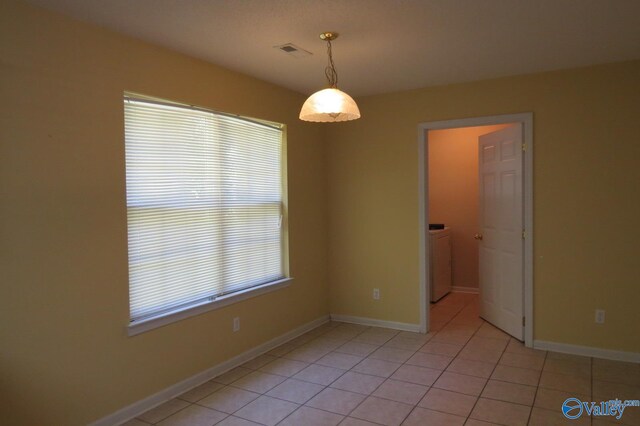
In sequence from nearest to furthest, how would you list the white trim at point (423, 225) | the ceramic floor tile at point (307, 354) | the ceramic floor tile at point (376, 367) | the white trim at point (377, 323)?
the ceramic floor tile at point (376, 367)
the ceramic floor tile at point (307, 354)
the white trim at point (423, 225)
the white trim at point (377, 323)

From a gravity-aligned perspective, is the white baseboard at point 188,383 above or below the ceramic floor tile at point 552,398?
above

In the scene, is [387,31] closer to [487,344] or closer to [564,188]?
[564,188]

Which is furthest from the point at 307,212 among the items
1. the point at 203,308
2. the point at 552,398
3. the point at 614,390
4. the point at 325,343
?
the point at 614,390

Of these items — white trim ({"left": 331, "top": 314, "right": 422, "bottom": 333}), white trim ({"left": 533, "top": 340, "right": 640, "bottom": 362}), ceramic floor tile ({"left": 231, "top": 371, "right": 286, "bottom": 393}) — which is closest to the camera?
ceramic floor tile ({"left": 231, "top": 371, "right": 286, "bottom": 393})

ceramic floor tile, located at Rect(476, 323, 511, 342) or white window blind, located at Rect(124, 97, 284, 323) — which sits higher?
white window blind, located at Rect(124, 97, 284, 323)

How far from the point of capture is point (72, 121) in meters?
2.53

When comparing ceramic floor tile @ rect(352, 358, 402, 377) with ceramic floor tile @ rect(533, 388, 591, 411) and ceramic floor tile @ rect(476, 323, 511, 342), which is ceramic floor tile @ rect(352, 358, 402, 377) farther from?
ceramic floor tile @ rect(476, 323, 511, 342)

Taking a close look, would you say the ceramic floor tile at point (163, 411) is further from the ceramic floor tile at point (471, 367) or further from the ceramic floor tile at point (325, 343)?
the ceramic floor tile at point (471, 367)

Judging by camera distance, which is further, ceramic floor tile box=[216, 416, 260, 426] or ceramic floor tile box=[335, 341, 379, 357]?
ceramic floor tile box=[335, 341, 379, 357]

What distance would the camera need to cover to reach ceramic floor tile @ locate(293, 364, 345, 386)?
3.37m

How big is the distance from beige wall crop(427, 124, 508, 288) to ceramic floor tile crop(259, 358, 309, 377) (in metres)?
3.41

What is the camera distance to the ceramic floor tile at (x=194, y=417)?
2.74m

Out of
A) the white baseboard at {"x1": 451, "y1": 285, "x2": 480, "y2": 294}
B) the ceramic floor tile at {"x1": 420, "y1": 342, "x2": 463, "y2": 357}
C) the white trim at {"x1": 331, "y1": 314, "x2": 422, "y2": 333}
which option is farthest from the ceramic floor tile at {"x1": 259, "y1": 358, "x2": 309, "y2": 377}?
the white baseboard at {"x1": 451, "y1": 285, "x2": 480, "y2": 294}

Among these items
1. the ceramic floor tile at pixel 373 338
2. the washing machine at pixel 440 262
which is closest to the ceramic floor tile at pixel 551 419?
the ceramic floor tile at pixel 373 338
